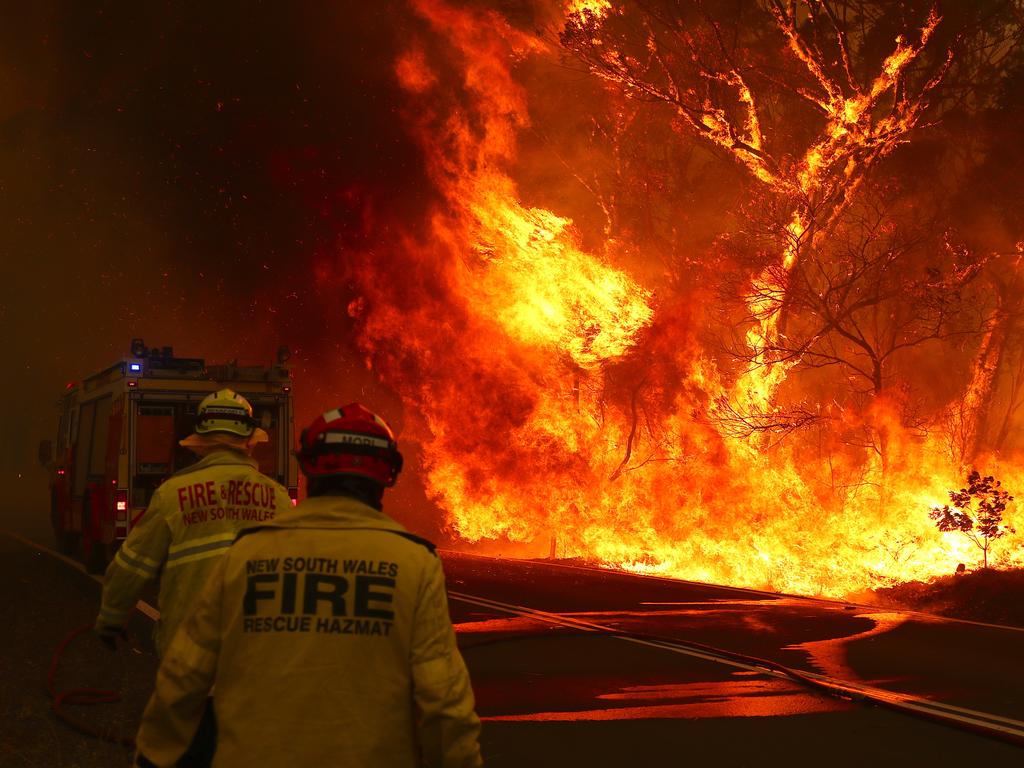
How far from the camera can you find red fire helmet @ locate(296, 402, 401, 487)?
3209 mm

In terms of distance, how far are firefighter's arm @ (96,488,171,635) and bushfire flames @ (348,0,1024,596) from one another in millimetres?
14242

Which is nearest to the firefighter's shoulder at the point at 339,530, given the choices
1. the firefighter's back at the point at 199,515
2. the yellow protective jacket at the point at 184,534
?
the yellow protective jacket at the point at 184,534

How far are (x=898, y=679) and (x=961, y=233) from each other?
15770 mm

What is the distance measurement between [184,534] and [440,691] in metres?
2.19

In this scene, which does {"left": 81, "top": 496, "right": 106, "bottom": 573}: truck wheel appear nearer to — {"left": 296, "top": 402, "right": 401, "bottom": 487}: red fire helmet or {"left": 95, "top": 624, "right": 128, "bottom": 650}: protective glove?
{"left": 95, "top": 624, "right": 128, "bottom": 650}: protective glove

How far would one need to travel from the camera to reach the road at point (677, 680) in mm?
6738

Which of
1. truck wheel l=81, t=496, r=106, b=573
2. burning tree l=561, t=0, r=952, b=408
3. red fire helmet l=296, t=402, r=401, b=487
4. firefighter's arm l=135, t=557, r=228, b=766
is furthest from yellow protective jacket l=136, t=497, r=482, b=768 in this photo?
burning tree l=561, t=0, r=952, b=408

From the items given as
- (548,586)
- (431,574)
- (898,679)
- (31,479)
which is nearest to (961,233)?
(548,586)

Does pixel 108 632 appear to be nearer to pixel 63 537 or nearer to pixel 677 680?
pixel 677 680

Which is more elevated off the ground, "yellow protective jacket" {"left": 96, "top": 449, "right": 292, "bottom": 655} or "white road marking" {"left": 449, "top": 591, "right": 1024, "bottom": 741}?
"yellow protective jacket" {"left": 96, "top": 449, "right": 292, "bottom": 655}

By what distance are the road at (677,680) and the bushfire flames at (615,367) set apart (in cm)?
559

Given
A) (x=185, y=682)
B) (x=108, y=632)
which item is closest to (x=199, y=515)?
(x=108, y=632)

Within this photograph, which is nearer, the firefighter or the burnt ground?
the firefighter

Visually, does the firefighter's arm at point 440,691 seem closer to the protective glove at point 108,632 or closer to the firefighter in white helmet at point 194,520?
the firefighter in white helmet at point 194,520
